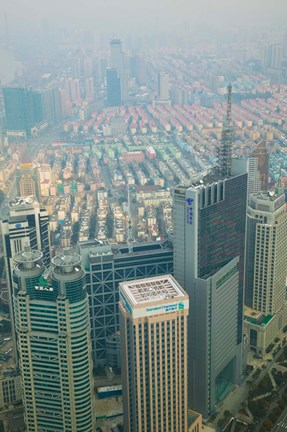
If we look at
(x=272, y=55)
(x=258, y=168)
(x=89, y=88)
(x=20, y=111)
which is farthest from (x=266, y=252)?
Answer: (x=89, y=88)

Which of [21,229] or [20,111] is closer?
[21,229]

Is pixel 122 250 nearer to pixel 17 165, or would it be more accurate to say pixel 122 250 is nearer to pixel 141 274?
pixel 141 274

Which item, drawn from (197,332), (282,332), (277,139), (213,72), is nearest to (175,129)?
(213,72)

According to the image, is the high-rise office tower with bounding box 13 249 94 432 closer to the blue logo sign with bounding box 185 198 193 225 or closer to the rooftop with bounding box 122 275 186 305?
the rooftop with bounding box 122 275 186 305

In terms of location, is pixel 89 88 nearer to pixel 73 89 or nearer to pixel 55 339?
pixel 73 89

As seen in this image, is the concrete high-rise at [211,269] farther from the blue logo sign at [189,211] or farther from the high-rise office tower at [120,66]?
the high-rise office tower at [120,66]

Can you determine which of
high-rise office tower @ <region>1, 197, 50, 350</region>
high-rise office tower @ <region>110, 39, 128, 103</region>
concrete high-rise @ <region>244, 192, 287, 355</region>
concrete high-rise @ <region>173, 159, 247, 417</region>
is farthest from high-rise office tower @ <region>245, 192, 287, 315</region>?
high-rise office tower @ <region>110, 39, 128, 103</region>
